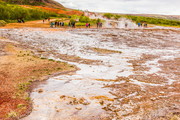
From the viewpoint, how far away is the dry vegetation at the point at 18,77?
8895mm

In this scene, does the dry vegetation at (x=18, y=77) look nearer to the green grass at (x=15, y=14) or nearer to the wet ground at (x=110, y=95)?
the wet ground at (x=110, y=95)

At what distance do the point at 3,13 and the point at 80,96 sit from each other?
63.7 metres

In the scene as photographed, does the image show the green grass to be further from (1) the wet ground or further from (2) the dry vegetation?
(1) the wet ground

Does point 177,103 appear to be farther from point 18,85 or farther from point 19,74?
point 19,74

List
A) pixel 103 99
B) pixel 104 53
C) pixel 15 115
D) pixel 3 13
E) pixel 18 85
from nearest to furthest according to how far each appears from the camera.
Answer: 1. pixel 15 115
2. pixel 103 99
3. pixel 18 85
4. pixel 104 53
5. pixel 3 13

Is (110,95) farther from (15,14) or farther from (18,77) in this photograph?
(15,14)

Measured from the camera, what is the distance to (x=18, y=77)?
13375mm

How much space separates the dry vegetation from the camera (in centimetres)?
890

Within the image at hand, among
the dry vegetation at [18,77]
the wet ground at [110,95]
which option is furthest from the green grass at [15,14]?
the wet ground at [110,95]

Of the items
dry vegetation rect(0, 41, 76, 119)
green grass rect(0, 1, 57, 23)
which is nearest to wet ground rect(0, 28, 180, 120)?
dry vegetation rect(0, 41, 76, 119)

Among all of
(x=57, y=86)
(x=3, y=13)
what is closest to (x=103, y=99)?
(x=57, y=86)

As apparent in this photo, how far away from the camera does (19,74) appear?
14.0 meters

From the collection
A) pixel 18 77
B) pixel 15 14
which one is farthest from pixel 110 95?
pixel 15 14

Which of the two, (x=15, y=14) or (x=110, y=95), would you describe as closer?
(x=110, y=95)
